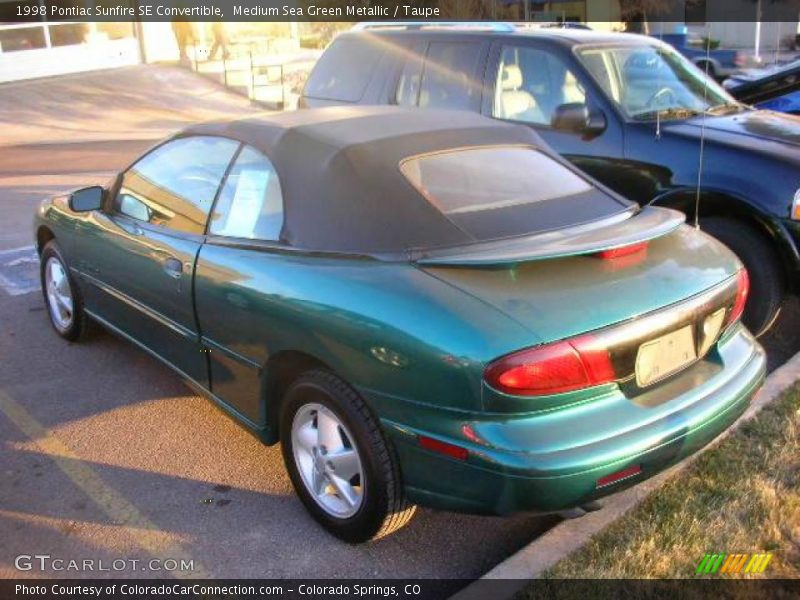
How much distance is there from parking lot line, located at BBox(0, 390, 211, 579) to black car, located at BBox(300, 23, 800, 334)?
11.1 feet

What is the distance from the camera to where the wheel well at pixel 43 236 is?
17.1ft

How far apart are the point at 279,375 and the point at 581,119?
3129 millimetres

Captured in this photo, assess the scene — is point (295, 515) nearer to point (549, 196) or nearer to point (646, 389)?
point (646, 389)

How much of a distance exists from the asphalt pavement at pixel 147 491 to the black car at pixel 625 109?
2481mm

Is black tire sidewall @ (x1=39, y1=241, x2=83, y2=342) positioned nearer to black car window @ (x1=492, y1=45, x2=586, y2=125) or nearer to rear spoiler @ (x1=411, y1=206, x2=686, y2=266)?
rear spoiler @ (x1=411, y1=206, x2=686, y2=266)

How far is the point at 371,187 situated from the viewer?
320 cm

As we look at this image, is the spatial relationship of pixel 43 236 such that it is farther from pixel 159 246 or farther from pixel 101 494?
pixel 101 494

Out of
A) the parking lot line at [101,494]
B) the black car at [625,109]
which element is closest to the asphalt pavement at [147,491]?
the parking lot line at [101,494]

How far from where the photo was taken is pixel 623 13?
31.3m

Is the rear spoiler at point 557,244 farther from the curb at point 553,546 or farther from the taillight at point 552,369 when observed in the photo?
the curb at point 553,546

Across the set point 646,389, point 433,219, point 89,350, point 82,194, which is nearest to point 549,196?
point 433,219

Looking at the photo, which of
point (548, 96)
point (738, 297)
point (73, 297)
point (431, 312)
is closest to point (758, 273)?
point (738, 297)

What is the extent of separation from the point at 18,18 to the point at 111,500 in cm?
2047

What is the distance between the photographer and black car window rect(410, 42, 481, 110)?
603cm
